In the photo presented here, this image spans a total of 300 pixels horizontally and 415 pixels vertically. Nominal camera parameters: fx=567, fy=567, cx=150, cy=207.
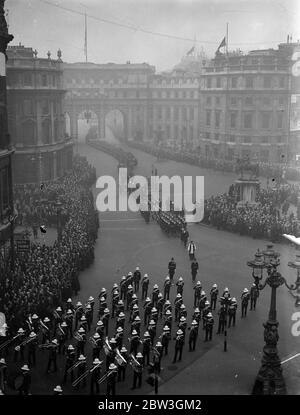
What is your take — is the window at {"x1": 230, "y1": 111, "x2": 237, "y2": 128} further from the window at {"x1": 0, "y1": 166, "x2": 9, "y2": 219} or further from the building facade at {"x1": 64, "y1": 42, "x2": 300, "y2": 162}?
the window at {"x1": 0, "y1": 166, "x2": 9, "y2": 219}

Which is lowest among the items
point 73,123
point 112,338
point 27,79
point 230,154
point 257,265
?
point 112,338

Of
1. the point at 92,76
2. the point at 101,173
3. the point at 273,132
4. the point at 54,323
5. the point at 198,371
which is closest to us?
the point at 198,371

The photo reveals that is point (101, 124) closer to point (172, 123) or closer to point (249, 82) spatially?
point (172, 123)

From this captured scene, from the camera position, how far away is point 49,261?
24.6 metres

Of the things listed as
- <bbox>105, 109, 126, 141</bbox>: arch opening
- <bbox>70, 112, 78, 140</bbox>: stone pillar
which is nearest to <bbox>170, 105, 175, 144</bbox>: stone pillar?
<bbox>105, 109, 126, 141</bbox>: arch opening

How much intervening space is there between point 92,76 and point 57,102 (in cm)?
3656

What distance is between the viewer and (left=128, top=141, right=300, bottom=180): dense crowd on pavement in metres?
54.0

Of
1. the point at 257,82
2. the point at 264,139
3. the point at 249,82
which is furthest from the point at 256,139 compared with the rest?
the point at 249,82

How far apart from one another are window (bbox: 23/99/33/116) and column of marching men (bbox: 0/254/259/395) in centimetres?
2742

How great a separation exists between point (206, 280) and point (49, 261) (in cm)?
741
